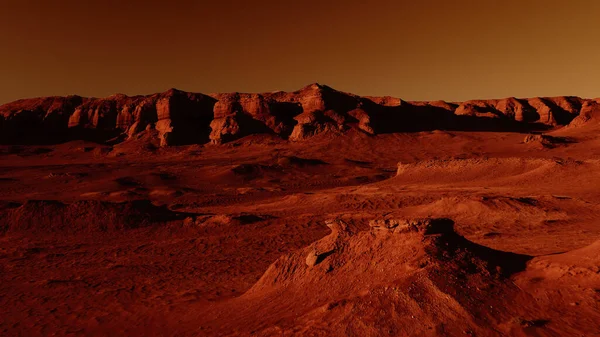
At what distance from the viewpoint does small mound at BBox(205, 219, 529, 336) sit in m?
6.10

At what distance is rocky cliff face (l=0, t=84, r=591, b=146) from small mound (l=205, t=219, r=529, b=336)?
5592 cm

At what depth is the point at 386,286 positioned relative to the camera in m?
6.82

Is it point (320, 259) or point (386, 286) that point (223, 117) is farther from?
point (386, 286)

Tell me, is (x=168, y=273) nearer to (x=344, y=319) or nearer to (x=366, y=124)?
(x=344, y=319)

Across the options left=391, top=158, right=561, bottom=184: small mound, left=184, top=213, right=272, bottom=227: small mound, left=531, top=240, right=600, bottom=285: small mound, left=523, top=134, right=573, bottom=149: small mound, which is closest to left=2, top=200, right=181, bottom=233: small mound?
left=184, top=213, right=272, bottom=227: small mound

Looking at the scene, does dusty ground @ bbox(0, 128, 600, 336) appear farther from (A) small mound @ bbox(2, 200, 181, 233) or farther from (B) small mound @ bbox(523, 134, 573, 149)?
(B) small mound @ bbox(523, 134, 573, 149)

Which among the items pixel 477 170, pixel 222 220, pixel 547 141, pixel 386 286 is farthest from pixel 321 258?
pixel 547 141

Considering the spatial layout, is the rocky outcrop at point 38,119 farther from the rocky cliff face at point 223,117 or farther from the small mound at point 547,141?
the small mound at point 547,141

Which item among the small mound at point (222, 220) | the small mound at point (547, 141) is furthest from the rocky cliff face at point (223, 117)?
the small mound at point (222, 220)

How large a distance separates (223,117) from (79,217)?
51.8 m

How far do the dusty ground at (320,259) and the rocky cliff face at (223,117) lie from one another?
32836mm

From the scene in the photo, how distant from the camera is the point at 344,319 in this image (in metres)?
6.31

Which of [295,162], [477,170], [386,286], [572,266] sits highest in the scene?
[572,266]

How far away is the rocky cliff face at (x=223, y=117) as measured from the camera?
67562mm
